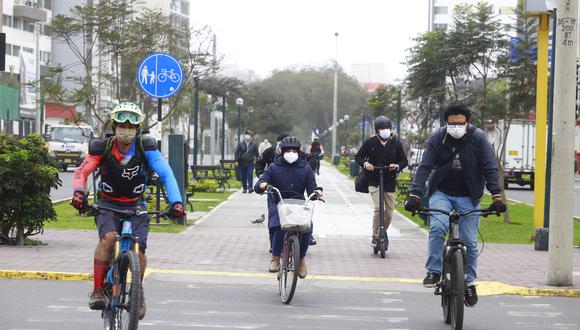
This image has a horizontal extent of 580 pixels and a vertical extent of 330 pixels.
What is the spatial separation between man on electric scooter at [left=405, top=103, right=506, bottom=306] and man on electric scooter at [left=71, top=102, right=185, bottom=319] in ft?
7.95

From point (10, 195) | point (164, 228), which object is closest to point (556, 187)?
point (10, 195)

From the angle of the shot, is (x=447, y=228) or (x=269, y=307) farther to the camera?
(x=269, y=307)

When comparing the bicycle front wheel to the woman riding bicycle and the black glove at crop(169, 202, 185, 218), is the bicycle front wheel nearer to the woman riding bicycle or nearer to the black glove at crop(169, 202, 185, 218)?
the black glove at crop(169, 202, 185, 218)

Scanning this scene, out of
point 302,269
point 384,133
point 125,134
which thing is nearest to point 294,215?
point 302,269

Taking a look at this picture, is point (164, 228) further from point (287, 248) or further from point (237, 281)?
point (287, 248)

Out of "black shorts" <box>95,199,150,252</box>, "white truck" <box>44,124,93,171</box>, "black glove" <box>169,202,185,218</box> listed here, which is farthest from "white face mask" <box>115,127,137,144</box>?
"white truck" <box>44,124,93,171</box>

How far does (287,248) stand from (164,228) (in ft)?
27.3

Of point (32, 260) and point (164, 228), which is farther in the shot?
point (164, 228)

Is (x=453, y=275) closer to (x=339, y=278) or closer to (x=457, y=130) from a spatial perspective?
(x=457, y=130)

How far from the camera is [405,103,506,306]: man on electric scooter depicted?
366 inches

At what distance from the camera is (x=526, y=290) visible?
1146cm

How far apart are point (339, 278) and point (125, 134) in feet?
16.1

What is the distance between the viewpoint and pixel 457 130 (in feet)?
30.3

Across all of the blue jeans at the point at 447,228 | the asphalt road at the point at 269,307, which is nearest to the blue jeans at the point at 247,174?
the asphalt road at the point at 269,307
